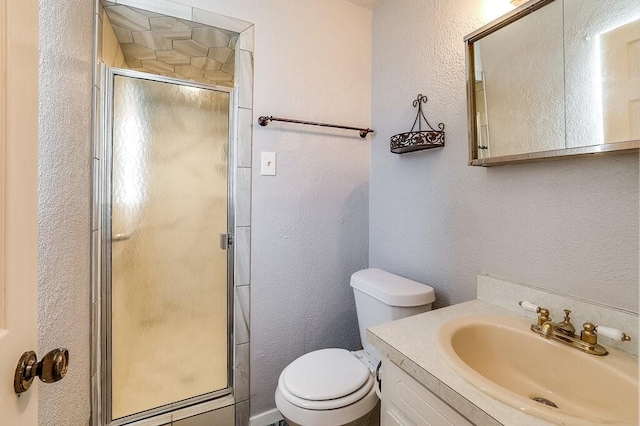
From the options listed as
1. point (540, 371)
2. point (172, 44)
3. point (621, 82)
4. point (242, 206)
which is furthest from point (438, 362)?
point (172, 44)

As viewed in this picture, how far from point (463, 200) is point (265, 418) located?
5.01 feet

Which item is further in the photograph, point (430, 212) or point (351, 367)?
point (430, 212)

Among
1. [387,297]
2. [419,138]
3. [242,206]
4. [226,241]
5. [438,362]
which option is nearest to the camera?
[438,362]

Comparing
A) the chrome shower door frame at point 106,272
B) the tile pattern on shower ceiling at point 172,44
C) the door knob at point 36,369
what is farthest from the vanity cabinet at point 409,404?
the tile pattern on shower ceiling at point 172,44

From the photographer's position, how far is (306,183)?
167 cm

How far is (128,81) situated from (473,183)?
1.72m

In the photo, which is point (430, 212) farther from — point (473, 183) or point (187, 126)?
point (187, 126)

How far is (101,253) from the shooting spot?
1.34 metres

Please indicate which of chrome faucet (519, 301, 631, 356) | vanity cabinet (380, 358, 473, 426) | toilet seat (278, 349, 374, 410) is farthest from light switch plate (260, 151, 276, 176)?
chrome faucet (519, 301, 631, 356)

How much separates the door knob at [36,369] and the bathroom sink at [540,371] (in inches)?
33.2

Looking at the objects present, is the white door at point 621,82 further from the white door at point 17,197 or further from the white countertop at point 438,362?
the white door at point 17,197

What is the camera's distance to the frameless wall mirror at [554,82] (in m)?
0.79

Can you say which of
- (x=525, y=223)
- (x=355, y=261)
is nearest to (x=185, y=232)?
(x=355, y=261)

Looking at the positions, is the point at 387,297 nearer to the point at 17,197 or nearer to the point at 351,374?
the point at 351,374
